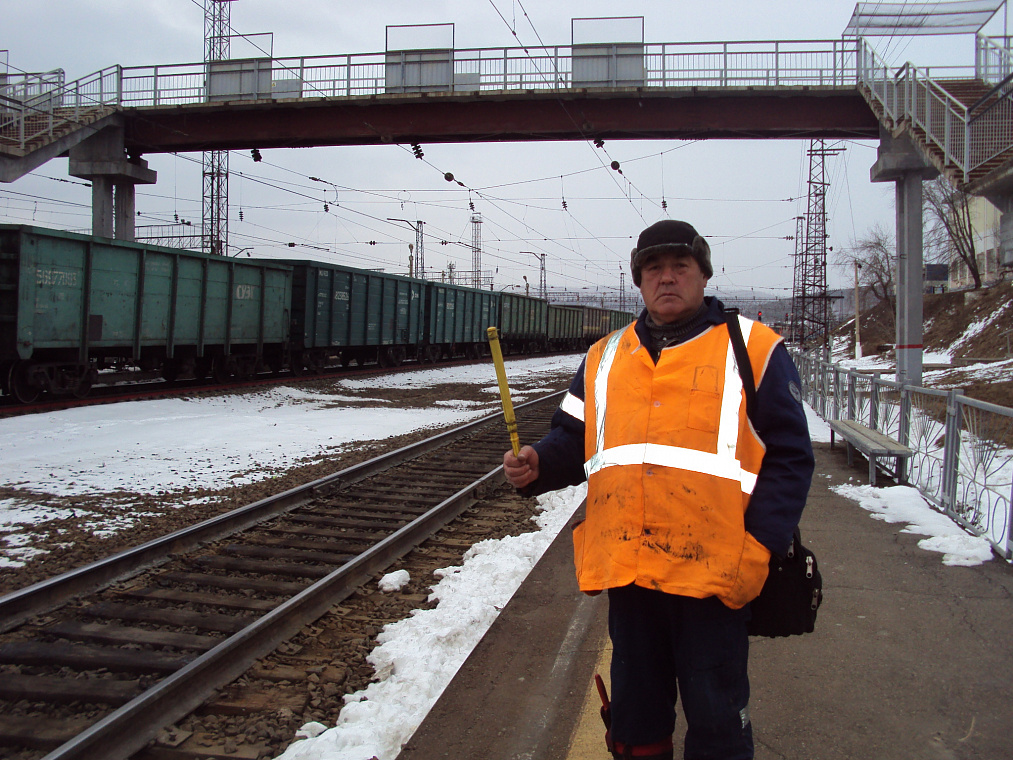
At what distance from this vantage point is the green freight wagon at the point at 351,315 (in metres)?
20.4

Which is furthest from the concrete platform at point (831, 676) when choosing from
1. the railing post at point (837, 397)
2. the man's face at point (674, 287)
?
the railing post at point (837, 397)

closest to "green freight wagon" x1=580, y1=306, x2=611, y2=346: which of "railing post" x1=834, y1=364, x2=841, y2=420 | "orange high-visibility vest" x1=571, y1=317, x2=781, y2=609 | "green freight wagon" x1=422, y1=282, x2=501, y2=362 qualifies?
Answer: "green freight wagon" x1=422, y1=282, x2=501, y2=362

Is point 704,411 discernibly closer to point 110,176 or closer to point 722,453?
point 722,453

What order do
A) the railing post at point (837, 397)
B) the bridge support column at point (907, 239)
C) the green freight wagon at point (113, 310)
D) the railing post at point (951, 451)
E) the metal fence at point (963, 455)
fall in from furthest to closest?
the bridge support column at point (907, 239) → the green freight wagon at point (113, 310) → the railing post at point (837, 397) → the railing post at point (951, 451) → the metal fence at point (963, 455)

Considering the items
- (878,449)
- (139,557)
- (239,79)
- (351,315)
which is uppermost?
(239,79)

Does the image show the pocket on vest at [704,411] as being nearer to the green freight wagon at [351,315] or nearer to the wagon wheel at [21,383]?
the wagon wheel at [21,383]

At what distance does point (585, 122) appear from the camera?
Result: 21328 mm

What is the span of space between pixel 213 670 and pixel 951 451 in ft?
20.2

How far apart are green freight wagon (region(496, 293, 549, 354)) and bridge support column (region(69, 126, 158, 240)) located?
16.2 meters

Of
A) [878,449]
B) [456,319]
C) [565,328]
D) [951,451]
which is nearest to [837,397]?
[878,449]

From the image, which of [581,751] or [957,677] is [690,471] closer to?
[581,751]

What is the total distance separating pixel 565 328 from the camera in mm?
49906

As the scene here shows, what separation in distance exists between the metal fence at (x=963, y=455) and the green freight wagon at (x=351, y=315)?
1533 centimetres

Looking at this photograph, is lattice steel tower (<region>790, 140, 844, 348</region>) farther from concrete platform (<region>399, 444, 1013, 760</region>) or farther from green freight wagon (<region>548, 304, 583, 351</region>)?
concrete platform (<region>399, 444, 1013, 760</region>)
